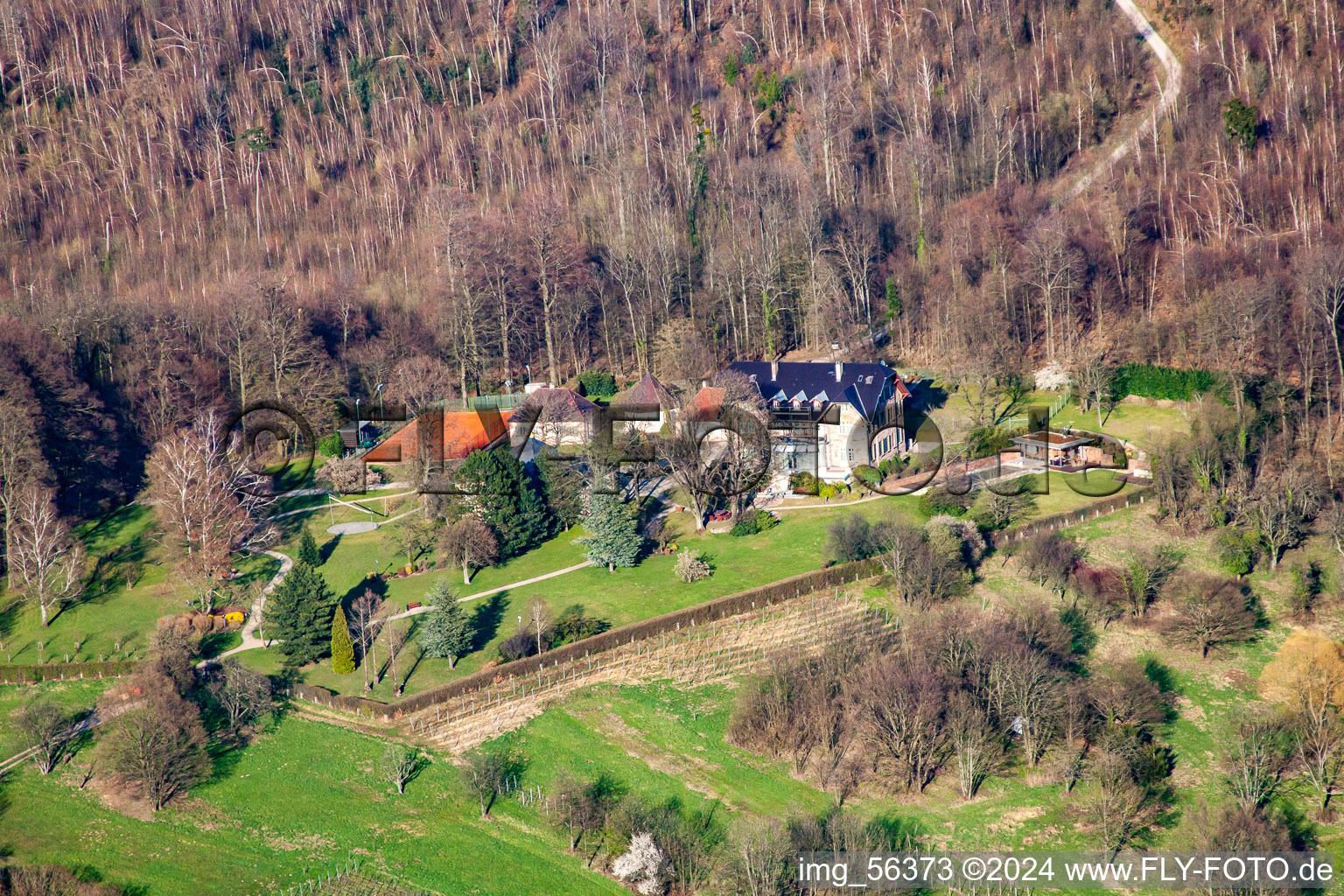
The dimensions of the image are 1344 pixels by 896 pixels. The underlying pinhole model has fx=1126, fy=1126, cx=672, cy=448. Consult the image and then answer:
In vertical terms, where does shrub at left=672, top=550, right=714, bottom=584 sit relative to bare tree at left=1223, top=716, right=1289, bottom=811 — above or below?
above

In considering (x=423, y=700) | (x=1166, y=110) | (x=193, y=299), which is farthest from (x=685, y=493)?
(x=1166, y=110)

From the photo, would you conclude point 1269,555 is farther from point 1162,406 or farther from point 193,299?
point 193,299

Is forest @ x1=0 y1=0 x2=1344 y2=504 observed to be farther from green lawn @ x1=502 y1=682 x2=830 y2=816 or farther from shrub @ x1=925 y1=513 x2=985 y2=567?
green lawn @ x1=502 y1=682 x2=830 y2=816

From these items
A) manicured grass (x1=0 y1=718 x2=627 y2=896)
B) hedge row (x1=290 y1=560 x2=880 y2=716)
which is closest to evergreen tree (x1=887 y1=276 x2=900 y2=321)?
hedge row (x1=290 y1=560 x2=880 y2=716)

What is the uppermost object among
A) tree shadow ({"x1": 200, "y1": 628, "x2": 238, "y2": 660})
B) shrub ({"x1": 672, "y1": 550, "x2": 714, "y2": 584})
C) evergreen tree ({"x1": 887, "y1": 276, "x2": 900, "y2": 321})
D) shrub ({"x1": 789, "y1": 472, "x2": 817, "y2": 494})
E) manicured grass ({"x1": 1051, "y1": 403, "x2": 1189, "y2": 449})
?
evergreen tree ({"x1": 887, "y1": 276, "x2": 900, "y2": 321})

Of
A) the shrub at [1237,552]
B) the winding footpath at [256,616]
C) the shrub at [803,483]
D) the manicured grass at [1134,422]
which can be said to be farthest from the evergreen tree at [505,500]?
the shrub at [1237,552]

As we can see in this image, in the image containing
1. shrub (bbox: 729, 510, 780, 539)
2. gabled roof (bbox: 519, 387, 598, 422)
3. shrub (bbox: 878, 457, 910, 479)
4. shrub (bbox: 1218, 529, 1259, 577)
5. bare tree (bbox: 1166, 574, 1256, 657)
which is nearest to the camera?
bare tree (bbox: 1166, 574, 1256, 657)

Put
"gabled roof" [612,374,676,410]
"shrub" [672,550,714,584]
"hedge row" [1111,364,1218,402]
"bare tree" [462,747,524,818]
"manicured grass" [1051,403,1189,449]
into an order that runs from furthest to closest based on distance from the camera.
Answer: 1. "gabled roof" [612,374,676,410]
2. "hedge row" [1111,364,1218,402]
3. "manicured grass" [1051,403,1189,449]
4. "shrub" [672,550,714,584]
5. "bare tree" [462,747,524,818]
